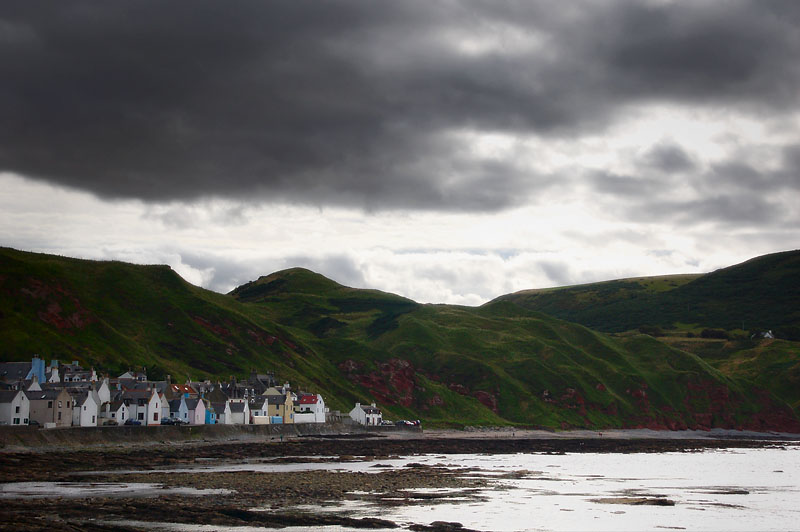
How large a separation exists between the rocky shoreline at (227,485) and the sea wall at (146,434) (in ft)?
10.0

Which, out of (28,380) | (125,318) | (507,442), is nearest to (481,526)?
(28,380)

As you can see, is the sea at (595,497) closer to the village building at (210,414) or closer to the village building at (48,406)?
the village building at (48,406)

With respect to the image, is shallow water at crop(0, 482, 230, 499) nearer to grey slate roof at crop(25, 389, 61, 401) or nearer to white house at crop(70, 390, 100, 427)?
grey slate roof at crop(25, 389, 61, 401)

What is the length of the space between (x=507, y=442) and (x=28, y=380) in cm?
9099

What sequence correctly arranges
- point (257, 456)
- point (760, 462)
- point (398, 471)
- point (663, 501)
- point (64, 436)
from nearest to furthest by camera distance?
point (663, 501)
point (398, 471)
point (64, 436)
point (257, 456)
point (760, 462)

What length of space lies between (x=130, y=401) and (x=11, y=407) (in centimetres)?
2059

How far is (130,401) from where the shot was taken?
118 metres

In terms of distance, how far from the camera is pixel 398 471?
85812 millimetres

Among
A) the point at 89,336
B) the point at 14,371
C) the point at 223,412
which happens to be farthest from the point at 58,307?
the point at 223,412

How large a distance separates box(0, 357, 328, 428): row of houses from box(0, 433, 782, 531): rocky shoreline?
12.9 meters

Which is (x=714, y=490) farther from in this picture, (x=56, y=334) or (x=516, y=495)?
(x=56, y=334)

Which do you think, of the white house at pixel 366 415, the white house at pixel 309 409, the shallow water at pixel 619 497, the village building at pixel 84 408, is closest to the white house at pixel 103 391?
the village building at pixel 84 408

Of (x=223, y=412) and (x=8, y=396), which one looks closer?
(x=8, y=396)

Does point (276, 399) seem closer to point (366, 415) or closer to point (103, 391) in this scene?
point (366, 415)
